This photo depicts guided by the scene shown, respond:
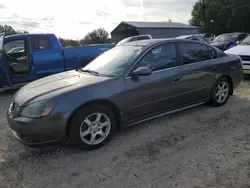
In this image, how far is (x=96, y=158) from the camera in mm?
3408

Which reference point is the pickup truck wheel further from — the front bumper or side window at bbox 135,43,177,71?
the front bumper

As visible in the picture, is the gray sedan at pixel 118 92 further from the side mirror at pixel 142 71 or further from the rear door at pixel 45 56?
the rear door at pixel 45 56

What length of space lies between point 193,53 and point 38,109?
3114 mm

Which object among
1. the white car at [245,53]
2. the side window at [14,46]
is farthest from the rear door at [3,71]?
the white car at [245,53]

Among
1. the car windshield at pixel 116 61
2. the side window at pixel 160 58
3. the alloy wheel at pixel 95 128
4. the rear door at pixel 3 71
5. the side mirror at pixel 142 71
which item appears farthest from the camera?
the rear door at pixel 3 71

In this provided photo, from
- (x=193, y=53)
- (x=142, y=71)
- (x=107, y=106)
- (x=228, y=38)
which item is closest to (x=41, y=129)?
(x=107, y=106)

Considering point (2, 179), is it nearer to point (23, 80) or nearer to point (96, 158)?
point (96, 158)

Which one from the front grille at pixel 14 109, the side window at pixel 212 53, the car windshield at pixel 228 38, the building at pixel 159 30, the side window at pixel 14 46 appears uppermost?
the building at pixel 159 30

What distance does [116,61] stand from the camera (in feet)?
14.0

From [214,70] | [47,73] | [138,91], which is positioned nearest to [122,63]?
[138,91]

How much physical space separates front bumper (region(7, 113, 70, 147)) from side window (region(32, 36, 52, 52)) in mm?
4744

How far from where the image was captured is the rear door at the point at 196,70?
4598 mm

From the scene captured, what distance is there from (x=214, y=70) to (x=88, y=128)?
292 cm

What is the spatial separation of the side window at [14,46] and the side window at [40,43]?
36 centimetres
